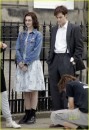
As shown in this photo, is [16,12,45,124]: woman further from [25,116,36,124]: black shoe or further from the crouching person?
the crouching person

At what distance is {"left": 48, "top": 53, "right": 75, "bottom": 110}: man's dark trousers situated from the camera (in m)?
8.38

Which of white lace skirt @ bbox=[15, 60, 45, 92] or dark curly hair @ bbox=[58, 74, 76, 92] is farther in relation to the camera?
white lace skirt @ bbox=[15, 60, 45, 92]

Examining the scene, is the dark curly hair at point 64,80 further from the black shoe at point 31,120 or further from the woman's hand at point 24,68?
the black shoe at point 31,120

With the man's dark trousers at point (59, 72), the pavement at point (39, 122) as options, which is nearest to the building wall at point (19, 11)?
the pavement at point (39, 122)

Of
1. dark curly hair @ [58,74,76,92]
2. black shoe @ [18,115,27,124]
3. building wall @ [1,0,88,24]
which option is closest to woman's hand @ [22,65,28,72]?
dark curly hair @ [58,74,76,92]

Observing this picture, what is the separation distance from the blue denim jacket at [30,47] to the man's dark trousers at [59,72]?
32cm

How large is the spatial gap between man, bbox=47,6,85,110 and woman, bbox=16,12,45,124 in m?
0.24

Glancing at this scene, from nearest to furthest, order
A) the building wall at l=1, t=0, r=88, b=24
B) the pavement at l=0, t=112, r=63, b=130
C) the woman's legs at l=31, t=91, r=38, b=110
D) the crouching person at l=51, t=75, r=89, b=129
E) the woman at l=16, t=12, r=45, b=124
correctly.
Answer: the crouching person at l=51, t=75, r=89, b=129 → the pavement at l=0, t=112, r=63, b=130 → the woman at l=16, t=12, r=45, b=124 → the woman's legs at l=31, t=91, r=38, b=110 → the building wall at l=1, t=0, r=88, b=24

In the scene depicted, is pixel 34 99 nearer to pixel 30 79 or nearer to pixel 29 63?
pixel 30 79

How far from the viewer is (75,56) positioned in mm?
8367

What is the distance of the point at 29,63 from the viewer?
8.45 metres

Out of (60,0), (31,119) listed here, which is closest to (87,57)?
(31,119)

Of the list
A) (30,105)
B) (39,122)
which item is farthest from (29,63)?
(39,122)

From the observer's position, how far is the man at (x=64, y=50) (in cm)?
838
